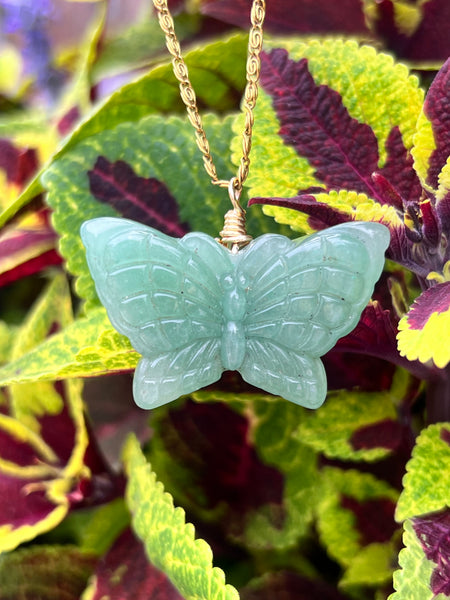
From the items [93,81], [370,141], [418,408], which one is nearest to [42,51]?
[93,81]

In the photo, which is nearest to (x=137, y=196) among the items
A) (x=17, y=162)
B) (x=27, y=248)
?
(x=27, y=248)

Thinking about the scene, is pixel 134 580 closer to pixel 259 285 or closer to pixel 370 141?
pixel 259 285

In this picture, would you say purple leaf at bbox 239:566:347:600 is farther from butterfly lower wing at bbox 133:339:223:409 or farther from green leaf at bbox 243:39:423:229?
green leaf at bbox 243:39:423:229

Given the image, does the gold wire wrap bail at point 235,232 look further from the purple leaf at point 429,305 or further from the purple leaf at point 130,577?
the purple leaf at point 130,577

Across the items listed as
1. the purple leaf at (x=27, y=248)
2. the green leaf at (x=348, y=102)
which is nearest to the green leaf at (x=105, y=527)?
the purple leaf at (x=27, y=248)

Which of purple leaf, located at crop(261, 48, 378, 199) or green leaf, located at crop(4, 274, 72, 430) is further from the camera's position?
green leaf, located at crop(4, 274, 72, 430)

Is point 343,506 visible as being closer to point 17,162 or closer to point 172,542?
point 172,542

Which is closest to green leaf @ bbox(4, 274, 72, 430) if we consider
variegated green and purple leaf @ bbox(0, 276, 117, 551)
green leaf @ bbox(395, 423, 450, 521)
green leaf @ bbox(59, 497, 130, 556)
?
variegated green and purple leaf @ bbox(0, 276, 117, 551)
